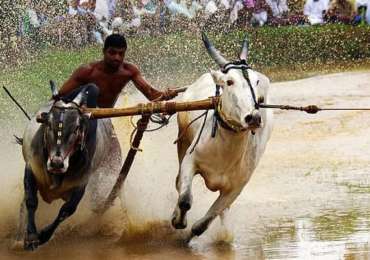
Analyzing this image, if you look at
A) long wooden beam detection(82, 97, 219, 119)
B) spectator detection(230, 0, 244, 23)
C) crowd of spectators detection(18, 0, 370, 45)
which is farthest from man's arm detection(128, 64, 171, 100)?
spectator detection(230, 0, 244, 23)

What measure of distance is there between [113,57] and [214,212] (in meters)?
1.32

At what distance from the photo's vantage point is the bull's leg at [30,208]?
7887mm

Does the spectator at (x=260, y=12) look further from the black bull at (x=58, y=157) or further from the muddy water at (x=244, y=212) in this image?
the black bull at (x=58, y=157)

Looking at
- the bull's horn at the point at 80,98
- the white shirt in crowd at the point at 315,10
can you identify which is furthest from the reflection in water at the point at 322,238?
the white shirt in crowd at the point at 315,10

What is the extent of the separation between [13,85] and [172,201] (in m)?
6.71

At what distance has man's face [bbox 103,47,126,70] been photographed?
855cm

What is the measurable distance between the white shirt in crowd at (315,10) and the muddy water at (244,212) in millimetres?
8819

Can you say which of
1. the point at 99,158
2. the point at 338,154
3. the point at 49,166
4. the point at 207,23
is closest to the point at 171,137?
the point at 338,154

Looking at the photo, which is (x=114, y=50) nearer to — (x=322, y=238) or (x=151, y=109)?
(x=151, y=109)

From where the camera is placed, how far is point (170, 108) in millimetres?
7895

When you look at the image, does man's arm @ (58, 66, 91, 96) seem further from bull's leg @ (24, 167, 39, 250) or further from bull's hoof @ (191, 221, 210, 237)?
bull's hoof @ (191, 221, 210, 237)

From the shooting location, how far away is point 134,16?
19.6 meters

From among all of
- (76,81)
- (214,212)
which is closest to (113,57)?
(76,81)

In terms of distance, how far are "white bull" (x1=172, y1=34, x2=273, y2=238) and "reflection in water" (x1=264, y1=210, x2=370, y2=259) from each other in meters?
0.53
